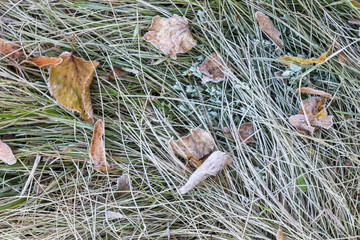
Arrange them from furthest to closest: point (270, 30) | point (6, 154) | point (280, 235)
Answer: point (270, 30) → point (6, 154) → point (280, 235)

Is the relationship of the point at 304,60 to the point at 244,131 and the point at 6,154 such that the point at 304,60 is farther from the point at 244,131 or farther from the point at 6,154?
the point at 6,154

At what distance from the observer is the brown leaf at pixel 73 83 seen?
5.45ft

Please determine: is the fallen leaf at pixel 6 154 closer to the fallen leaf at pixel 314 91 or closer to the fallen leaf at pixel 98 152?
the fallen leaf at pixel 98 152

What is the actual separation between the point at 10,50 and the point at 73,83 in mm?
407

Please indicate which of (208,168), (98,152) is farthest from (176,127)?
(98,152)

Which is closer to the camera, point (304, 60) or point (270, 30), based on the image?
point (304, 60)

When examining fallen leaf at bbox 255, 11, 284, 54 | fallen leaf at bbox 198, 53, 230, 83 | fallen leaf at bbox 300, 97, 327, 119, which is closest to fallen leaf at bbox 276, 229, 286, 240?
fallen leaf at bbox 300, 97, 327, 119

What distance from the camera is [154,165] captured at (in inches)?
66.0

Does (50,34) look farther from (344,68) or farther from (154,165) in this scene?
(344,68)

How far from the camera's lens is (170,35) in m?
1.73

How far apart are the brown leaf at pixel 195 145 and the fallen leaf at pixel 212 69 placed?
1.00 feet

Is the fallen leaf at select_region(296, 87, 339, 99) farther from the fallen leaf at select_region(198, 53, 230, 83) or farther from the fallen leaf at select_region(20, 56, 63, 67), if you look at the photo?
the fallen leaf at select_region(20, 56, 63, 67)

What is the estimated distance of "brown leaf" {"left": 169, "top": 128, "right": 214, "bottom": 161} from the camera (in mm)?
1652

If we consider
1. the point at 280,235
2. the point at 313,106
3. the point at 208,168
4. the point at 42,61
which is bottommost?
the point at 280,235
